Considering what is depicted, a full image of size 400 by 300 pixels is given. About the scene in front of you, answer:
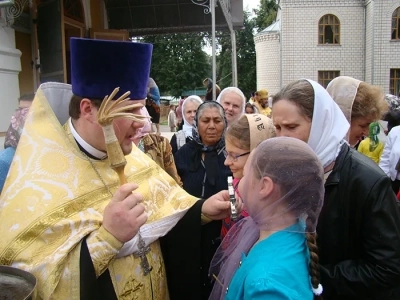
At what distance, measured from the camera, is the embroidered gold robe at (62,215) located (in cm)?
153

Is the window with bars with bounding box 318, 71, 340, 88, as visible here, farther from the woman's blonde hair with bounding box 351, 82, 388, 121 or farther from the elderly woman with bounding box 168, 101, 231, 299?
the woman's blonde hair with bounding box 351, 82, 388, 121

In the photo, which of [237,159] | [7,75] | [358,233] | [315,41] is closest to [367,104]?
[237,159]

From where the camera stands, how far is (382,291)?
1775mm

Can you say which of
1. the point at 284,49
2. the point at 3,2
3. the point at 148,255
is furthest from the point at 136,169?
the point at 284,49

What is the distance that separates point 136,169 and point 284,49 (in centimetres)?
2454

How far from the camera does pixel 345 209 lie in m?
1.77

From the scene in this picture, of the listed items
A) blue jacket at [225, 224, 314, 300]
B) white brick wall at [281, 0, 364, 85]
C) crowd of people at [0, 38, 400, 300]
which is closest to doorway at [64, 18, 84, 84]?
crowd of people at [0, 38, 400, 300]

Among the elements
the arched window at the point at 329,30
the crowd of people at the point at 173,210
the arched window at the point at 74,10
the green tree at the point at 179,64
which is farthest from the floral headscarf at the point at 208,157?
the green tree at the point at 179,64

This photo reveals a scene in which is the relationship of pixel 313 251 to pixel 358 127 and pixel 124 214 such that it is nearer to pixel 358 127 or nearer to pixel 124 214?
pixel 124 214

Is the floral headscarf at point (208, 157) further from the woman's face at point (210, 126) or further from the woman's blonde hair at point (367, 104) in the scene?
the woman's blonde hair at point (367, 104)

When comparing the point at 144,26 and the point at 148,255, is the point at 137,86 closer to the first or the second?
the point at 148,255

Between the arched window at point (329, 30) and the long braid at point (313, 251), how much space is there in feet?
85.8

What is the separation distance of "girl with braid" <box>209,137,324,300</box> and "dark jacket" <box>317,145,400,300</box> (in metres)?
0.32

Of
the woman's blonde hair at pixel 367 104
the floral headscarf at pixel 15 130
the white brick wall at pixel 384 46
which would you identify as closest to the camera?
the woman's blonde hair at pixel 367 104
